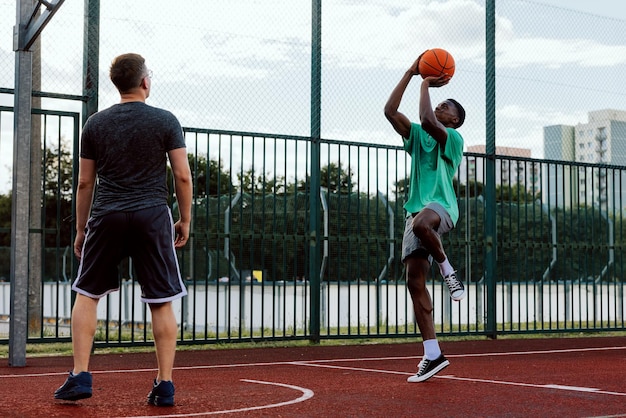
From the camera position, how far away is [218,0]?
30.9 ft

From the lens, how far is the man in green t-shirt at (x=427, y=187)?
5848 millimetres

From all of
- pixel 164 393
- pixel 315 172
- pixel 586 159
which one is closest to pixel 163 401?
pixel 164 393

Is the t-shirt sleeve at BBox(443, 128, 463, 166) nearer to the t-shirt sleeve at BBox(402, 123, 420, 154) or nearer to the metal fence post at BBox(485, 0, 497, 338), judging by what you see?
the t-shirt sleeve at BBox(402, 123, 420, 154)

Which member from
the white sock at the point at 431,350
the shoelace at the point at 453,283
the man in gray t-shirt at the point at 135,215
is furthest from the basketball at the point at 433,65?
the man in gray t-shirt at the point at 135,215

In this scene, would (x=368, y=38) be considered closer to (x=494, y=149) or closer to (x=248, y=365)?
(x=494, y=149)

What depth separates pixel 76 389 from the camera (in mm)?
4340

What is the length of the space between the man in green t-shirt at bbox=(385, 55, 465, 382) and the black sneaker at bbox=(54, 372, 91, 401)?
2221mm

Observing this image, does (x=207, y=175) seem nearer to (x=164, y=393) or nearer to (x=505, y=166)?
(x=505, y=166)

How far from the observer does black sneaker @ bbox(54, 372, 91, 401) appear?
14.3ft

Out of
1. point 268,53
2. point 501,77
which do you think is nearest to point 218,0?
point 268,53

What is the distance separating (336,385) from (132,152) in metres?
1.92

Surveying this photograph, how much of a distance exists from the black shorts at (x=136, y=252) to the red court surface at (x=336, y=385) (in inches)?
21.1

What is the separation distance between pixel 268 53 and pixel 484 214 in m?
3.17

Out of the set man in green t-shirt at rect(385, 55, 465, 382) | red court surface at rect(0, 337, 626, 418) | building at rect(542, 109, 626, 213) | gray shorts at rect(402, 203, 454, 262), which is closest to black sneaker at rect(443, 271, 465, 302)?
man in green t-shirt at rect(385, 55, 465, 382)
